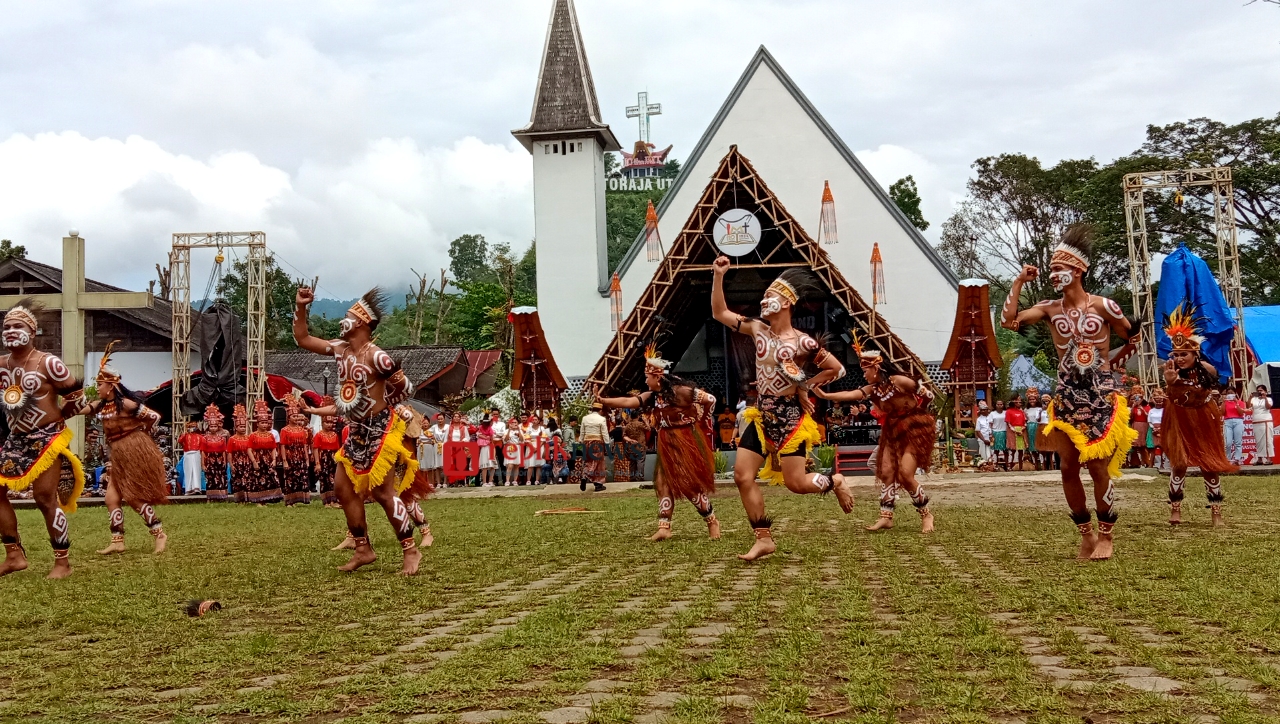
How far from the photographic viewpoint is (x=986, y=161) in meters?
44.2

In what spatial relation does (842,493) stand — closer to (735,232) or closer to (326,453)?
(326,453)

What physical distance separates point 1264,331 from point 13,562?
2649cm

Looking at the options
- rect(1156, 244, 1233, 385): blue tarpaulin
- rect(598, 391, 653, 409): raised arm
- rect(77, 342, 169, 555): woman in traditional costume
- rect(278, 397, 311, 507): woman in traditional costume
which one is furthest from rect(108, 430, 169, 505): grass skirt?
rect(1156, 244, 1233, 385): blue tarpaulin

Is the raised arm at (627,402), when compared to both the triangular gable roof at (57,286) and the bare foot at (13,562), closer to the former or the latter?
the bare foot at (13,562)

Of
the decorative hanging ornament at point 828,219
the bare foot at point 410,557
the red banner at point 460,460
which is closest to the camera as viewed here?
the bare foot at point 410,557

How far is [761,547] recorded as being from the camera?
7.73 meters

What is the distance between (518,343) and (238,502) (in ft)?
31.4

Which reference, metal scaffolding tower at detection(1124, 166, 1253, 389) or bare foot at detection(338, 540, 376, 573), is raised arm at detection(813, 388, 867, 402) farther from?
metal scaffolding tower at detection(1124, 166, 1253, 389)

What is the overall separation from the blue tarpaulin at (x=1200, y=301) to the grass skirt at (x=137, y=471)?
9.62m

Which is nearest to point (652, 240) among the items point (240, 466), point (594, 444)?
point (594, 444)

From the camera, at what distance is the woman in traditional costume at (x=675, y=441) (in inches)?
366

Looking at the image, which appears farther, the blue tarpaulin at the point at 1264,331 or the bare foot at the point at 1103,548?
the blue tarpaulin at the point at 1264,331

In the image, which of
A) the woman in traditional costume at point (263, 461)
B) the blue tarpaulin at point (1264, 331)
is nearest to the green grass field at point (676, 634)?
the woman in traditional costume at point (263, 461)

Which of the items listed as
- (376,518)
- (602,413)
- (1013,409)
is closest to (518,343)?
(602,413)
